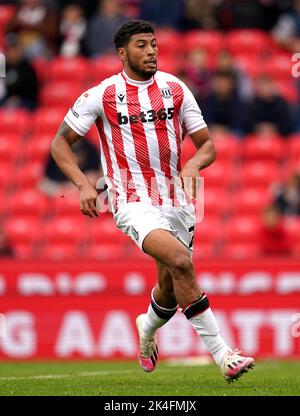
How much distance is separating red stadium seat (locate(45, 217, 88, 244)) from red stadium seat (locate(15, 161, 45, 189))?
1.02 m

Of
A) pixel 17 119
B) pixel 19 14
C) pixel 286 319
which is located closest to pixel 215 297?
pixel 286 319

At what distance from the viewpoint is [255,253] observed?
1659 centimetres

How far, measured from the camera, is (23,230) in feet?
58.8

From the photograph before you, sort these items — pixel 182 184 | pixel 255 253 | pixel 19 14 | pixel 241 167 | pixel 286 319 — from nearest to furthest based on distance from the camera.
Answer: pixel 182 184 < pixel 286 319 < pixel 255 253 < pixel 241 167 < pixel 19 14

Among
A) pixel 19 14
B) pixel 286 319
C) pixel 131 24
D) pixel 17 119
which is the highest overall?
pixel 131 24

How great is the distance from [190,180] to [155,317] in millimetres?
1510

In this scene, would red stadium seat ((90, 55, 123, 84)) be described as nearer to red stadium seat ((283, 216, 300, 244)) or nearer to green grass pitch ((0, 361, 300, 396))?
red stadium seat ((283, 216, 300, 244))

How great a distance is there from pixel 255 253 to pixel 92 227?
2420 millimetres

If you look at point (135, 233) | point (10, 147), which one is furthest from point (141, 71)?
point (10, 147)

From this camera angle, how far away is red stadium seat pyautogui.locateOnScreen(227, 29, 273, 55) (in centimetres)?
1956

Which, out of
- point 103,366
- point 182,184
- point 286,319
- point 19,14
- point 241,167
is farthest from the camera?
point 19,14

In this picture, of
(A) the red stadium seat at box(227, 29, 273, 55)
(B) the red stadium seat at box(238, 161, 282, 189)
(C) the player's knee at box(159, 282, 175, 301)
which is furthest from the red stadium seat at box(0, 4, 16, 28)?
(C) the player's knee at box(159, 282, 175, 301)

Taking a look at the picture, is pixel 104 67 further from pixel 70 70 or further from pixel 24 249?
pixel 24 249

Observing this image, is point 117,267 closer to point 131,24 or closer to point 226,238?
point 226,238
